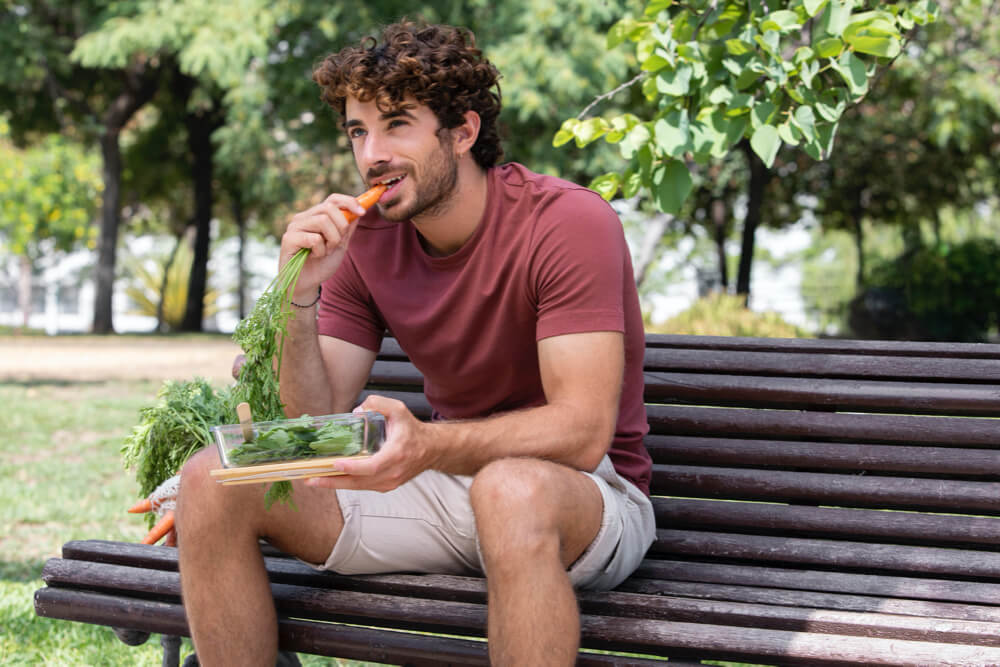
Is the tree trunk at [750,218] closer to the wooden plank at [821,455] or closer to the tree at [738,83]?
the tree at [738,83]

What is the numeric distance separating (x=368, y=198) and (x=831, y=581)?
1.35m

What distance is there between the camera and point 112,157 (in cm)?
1997

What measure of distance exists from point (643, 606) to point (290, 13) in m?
13.3

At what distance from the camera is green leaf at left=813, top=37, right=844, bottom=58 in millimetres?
3281

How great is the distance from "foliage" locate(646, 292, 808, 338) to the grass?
144 inches

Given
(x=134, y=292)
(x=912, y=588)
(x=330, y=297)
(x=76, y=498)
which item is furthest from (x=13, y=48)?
(x=912, y=588)

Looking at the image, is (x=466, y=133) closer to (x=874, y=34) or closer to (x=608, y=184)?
(x=608, y=184)

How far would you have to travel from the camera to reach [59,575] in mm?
2676

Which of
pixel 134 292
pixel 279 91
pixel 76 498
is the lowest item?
pixel 134 292

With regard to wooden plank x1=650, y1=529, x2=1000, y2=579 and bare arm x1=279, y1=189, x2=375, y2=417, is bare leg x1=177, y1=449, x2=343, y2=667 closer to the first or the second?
bare arm x1=279, y1=189, x2=375, y2=417

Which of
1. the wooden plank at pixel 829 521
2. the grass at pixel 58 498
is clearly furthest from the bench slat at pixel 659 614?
the grass at pixel 58 498

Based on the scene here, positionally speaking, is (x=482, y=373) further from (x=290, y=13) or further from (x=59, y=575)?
(x=290, y=13)

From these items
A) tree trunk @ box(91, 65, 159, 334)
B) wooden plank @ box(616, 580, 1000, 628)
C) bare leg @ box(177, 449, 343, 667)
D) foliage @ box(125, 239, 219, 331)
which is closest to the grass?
bare leg @ box(177, 449, 343, 667)

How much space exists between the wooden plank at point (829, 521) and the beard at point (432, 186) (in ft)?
3.19
